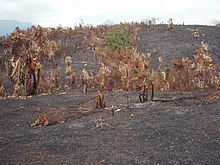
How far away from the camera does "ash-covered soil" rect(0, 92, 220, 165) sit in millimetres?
5047

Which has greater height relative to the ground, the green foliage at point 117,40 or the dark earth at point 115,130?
the green foliage at point 117,40

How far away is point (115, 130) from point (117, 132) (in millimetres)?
141

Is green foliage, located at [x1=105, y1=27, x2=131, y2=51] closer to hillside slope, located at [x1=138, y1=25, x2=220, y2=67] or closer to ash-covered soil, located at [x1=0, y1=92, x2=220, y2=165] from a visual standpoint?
hillside slope, located at [x1=138, y1=25, x2=220, y2=67]

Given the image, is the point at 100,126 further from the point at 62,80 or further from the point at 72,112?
the point at 62,80

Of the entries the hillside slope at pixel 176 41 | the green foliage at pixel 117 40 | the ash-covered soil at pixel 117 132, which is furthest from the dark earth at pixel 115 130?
the green foliage at pixel 117 40

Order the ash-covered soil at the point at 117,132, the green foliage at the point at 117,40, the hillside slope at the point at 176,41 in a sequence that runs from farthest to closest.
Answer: the green foliage at the point at 117,40, the hillside slope at the point at 176,41, the ash-covered soil at the point at 117,132

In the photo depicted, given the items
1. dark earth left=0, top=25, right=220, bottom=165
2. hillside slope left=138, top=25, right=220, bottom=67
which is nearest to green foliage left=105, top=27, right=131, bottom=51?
hillside slope left=138, top=25, right=220, bottom=67

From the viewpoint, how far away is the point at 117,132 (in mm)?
6184

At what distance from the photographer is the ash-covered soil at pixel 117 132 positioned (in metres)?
5.05

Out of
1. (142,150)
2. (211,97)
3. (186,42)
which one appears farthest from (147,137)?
(186,42)

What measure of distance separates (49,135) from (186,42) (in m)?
13.5

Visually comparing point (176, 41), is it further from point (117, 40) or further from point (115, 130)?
point (115, 130)

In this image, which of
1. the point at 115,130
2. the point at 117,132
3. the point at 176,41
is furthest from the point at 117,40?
the point at 117,132

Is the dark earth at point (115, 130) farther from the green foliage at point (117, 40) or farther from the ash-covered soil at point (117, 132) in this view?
the green foliage at point (117, 40)
